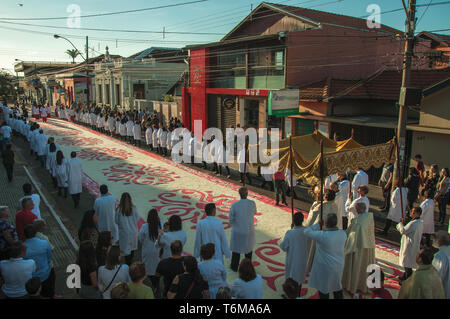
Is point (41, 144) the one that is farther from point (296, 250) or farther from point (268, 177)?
point (296, 250)

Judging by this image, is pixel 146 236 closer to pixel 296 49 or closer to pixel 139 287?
pixel 139 287

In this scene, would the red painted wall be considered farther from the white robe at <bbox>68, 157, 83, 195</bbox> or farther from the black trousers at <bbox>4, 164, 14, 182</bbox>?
the white robe at <bbox>68, 157, 83, 195</bbox>

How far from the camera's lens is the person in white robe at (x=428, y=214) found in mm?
8289

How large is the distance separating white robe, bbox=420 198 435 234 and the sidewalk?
752cm

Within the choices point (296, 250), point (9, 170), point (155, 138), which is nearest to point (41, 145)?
point (9, 170)

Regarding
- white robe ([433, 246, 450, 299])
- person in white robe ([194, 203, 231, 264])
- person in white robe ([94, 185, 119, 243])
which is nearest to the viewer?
white robe ([433, 246, 450, 299])

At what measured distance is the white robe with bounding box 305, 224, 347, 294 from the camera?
554cm

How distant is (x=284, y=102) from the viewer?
16.5 meters

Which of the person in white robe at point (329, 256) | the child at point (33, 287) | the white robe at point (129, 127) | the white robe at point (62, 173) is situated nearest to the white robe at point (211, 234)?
the person in white robe at point (329, 256)

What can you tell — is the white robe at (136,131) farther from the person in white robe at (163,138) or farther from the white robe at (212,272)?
the white robe at (212,272)

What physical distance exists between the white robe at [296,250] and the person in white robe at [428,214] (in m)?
3.87

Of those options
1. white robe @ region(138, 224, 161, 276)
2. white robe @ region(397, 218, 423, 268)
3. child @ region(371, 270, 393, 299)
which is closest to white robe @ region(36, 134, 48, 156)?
white robe @ region(138, 224, 161, 276)

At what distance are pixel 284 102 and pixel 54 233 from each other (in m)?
11.0
